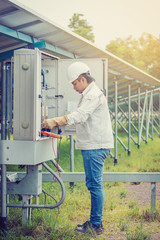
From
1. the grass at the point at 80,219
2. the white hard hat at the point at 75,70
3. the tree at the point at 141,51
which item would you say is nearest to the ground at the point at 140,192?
the grass at the point at 80,219

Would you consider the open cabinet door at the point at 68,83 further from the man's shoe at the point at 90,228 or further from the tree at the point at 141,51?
the tree at the point at 141,51

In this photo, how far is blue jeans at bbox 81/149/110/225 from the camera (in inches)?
158

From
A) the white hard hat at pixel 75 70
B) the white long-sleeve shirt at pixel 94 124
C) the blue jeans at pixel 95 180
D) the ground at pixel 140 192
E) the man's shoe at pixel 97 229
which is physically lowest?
the man's shoe at pixel 97 229

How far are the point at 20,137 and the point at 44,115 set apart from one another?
1.41ft

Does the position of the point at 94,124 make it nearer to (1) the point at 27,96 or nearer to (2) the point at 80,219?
(1) the point at 27,96

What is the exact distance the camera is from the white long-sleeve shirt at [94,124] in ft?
13.2

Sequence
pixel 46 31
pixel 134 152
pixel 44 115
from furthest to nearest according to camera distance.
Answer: pixel 134 152 < pixel 46 31 < pixel 44 115

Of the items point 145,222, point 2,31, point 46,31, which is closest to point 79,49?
point 46,31

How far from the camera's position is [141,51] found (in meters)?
53.9

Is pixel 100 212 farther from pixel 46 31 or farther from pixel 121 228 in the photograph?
pixel 46 31

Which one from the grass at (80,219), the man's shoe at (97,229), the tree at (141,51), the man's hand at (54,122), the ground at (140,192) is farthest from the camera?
the tree at (141,51)

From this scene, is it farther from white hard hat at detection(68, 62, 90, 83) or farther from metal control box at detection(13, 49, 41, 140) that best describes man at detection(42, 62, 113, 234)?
metal control box at detection(13, 49, 41, 140)

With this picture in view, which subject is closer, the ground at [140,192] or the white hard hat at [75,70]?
the white hard hat at [75,70]

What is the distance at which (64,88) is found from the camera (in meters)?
5.54
